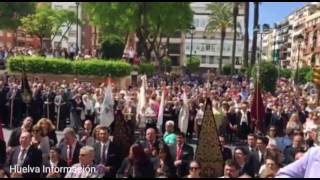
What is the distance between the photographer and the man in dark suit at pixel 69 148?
7432 mm

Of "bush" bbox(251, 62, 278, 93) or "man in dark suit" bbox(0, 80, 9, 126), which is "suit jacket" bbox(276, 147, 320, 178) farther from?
"bush" bbox(251, 62, 278, 93)

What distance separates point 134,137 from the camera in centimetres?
953

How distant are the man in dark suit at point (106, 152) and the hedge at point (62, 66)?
14173 millimetres

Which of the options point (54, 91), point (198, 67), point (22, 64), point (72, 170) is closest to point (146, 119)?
point (54, 91)

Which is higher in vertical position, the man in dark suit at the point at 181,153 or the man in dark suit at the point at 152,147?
the man in dark suit at the point at 152,147

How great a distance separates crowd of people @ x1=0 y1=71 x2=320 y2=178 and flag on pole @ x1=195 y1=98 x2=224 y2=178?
0.22 metres

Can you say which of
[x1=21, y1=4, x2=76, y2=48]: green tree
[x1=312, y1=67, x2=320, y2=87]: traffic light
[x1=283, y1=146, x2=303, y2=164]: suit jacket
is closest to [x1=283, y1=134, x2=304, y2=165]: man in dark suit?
[x1=283, y1=146, x2=303, y2=164]: suit jacket

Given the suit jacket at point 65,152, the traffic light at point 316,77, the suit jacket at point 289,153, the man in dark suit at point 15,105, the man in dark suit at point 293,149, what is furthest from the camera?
the man in dark suit at point 15,105

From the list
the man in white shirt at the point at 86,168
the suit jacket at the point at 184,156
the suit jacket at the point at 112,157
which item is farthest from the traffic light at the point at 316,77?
the suit jacket at the point at 112,157

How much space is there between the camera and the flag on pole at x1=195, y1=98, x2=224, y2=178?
663cm

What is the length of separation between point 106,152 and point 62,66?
16.0 metres

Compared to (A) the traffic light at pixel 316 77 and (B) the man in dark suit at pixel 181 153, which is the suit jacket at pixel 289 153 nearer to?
(B) the man in dark suit at pixel 181 153

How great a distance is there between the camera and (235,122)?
14.6 meters

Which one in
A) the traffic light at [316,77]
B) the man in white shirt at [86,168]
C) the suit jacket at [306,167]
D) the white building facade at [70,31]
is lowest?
the man in white shirt at [86,168]
